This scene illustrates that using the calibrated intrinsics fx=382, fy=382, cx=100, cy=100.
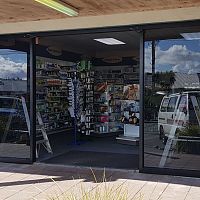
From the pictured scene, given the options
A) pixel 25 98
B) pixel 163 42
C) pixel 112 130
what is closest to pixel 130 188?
pixel 163 42

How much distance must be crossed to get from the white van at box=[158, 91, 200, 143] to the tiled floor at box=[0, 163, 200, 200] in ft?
3.11

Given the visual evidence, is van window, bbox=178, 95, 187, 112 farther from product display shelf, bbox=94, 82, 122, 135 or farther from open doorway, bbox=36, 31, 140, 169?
product display shelf, bbox=94, 82, 122, 135

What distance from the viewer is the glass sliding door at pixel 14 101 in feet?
26.1

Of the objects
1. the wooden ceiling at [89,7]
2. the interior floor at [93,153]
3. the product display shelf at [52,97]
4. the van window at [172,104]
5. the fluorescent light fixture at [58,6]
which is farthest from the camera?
the product display shelf at [52,97]

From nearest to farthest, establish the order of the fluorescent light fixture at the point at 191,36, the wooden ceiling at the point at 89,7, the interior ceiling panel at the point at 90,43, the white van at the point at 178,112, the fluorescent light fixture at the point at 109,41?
the wooden ceiling at the point at 89,7
the fluorescent light fixture at the point at 191,36
the white van at the point at 178,112
the interior ceiling panel at the point at 90,43
the fluorescent light fixture at the point at 109,41

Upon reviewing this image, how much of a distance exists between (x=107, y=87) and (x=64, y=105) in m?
1.71

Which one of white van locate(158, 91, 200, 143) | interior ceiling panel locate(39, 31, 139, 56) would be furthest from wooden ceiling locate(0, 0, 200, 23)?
interior ceiling panel locate(39, 31, 139, 56)

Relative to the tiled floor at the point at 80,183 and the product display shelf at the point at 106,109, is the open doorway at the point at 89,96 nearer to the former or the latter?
the product display shelf at the point at 106,109

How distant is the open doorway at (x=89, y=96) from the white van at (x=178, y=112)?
168 cm

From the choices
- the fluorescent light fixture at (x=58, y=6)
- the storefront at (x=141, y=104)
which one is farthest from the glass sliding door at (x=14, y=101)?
the fluorescent light fixture at (x=58, y=6)

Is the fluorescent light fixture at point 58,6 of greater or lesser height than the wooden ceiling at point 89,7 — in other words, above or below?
below

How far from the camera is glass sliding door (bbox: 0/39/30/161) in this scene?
7.97 metres

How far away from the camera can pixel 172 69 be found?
697cm

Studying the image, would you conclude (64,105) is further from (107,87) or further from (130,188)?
(130,188)
